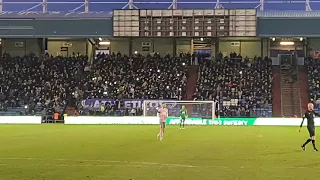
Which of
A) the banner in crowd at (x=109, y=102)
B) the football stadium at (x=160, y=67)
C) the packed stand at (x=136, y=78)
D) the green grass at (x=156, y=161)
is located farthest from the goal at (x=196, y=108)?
the green grass at (x=156, y=161)

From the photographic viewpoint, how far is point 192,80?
59562mm

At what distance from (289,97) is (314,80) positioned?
3.11 metres

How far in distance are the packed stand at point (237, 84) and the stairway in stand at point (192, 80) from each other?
2.84ft

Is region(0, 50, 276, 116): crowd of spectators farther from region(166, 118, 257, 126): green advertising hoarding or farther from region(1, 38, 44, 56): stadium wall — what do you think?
region(1, 38, 44, 56): stadium wall

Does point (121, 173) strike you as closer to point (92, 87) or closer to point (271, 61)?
point (92, 87)

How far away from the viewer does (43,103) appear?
54.9 metres

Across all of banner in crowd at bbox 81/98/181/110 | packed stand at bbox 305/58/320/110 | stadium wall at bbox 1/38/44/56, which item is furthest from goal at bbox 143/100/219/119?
stadium wall at bbox 1/38/44/56

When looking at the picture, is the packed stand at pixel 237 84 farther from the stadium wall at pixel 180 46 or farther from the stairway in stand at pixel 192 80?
the stadium wall at pixel 180 46

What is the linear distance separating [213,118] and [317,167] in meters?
32.9

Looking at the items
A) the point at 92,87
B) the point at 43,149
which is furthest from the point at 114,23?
the point at 43,149

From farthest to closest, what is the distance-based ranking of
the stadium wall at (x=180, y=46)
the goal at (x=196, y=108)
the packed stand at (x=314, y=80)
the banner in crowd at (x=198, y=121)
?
the stadium wall at (x=180, y=46) < the packed stand at (x=314, y=80) < the goal at (x=196, y=108) < the banner in crowd at (x=198, y=121)

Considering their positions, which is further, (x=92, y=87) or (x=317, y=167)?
(x=92, y=87)

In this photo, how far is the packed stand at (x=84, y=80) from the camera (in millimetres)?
55406

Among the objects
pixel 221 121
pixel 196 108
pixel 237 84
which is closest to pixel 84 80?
pixel 196 108
